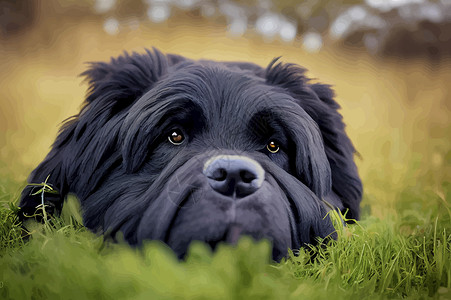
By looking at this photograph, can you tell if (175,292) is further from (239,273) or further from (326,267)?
(326,267)

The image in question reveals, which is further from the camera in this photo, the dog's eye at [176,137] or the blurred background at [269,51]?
the blurred background at [269,51]

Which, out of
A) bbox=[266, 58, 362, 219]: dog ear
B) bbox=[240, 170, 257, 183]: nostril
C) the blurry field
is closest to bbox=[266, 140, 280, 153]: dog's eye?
bbox=[266, 58, 362, 219]: dog ear

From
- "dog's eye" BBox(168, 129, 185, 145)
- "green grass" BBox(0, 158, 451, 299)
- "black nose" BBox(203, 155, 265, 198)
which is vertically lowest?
"green grass" BBox(0, 158, 451, 299)

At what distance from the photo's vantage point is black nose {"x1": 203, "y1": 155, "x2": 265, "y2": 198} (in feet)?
6.57

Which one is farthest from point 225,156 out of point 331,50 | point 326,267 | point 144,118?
point 331,50

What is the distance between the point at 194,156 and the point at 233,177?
1.00ft

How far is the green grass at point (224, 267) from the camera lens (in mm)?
1491

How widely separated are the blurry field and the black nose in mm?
359

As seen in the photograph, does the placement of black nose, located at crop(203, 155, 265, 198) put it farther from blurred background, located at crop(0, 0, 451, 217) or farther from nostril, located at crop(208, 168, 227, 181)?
blurred background, located at crop(0, 0, 451, 217)

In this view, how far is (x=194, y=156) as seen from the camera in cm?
223

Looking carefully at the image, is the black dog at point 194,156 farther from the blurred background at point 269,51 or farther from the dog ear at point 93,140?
the blurred background at point 269,51

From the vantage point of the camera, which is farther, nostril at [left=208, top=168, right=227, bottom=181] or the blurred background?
the blurred background

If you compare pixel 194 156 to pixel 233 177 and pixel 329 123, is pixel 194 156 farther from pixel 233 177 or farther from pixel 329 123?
pixel 329 123

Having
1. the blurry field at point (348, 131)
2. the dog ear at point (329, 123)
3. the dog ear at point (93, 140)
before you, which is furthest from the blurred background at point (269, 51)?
the dog ear at point (93, 140)
